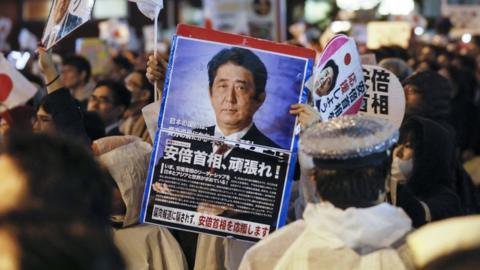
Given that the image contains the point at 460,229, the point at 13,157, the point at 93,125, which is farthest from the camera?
the point at 93,125

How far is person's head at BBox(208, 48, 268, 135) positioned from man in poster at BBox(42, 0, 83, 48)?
1177mm

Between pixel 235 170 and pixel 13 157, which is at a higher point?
pixel 235 170

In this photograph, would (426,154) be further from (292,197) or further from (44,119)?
(44,119)

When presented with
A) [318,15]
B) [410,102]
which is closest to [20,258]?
[410,102]

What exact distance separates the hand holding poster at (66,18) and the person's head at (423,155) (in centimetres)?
169

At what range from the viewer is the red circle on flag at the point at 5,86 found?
326 inches

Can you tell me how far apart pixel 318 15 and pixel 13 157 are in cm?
3805

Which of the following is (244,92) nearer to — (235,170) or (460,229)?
(235,170)

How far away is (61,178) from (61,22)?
12.4 feet

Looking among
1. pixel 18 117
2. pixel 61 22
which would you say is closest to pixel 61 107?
pixel 61 22

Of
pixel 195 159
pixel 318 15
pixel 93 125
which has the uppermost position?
pixel 318 15

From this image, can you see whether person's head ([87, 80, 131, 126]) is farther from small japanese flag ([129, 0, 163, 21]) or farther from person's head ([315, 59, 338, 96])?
person's head ([315, 59, 338, 96])

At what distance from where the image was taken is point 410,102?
20.7 ft

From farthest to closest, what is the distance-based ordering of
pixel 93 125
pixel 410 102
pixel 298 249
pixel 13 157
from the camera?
pixel 93 125, pixel 410 102, pixel 298 249, pixel 13 157
